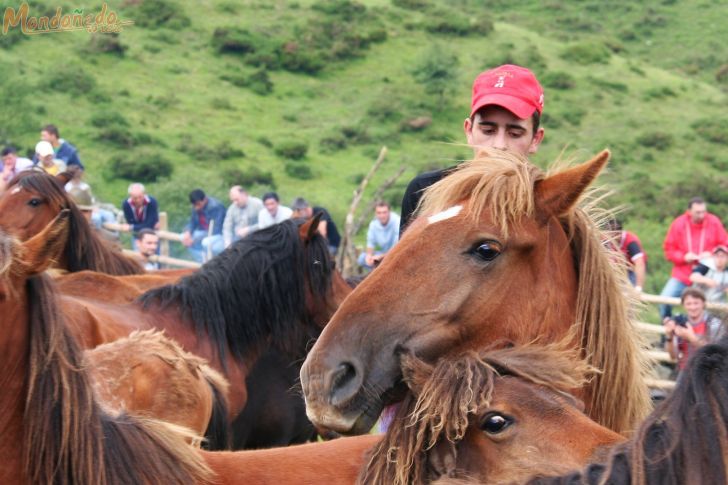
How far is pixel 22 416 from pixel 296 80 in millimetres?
44341

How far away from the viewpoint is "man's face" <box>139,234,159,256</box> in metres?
13.9

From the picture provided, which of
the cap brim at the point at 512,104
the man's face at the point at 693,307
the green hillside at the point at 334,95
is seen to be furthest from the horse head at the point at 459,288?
the green hillside at the point at 334,95

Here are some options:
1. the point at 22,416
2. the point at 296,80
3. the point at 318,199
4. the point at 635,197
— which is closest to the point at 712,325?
the point at 22,416

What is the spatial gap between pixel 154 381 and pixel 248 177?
3066cm

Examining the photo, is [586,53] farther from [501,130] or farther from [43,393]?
[43,393]

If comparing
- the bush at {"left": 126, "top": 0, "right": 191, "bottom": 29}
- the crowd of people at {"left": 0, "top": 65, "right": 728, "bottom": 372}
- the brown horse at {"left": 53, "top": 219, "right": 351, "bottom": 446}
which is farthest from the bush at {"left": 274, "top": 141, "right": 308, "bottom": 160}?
the brown horse at {"left": 53, "top": 219, "right": 351, "bottom": 446}

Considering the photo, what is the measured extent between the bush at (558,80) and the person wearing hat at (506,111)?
45.1m

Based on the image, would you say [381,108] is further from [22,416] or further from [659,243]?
[22,416]

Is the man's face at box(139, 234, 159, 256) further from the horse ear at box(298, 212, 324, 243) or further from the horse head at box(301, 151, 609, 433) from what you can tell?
the horse head at box(301, 151, 609, 433)

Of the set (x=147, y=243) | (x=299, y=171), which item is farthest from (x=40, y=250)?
(x=299, y=171)

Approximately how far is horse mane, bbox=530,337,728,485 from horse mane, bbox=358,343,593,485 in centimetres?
50

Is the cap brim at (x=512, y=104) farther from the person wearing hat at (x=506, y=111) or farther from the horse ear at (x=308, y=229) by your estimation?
the horse ear at (x=308, y=229)

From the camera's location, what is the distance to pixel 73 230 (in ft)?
27.1

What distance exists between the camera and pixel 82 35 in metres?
44.7
